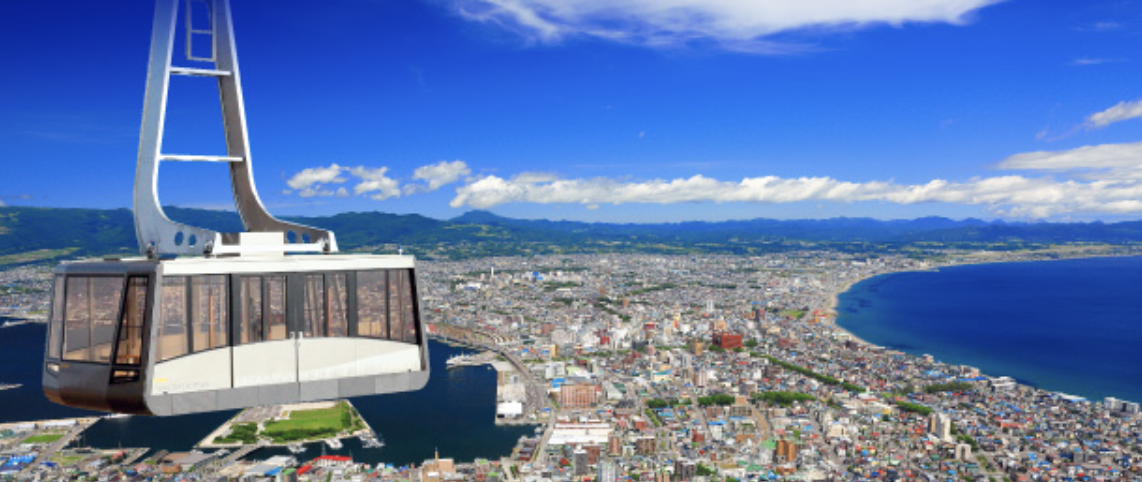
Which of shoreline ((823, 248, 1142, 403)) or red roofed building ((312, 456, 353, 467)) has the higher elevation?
shoreline ((823, 248, 1142, 403))

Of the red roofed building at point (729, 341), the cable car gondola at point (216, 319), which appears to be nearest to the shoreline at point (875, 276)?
the red roofed building at point (729, 341)

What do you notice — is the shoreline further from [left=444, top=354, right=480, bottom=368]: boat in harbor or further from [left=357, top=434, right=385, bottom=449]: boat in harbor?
[left=357, top=434, right=385, bottom=449]: boat in harbor

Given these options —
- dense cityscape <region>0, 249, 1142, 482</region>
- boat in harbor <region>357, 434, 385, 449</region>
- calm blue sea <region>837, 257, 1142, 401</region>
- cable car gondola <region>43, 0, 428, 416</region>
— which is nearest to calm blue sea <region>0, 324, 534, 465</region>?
boat in harbor <region>357, 434, 385, 449</region>

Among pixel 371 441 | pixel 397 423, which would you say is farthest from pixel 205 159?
pixel 397 423

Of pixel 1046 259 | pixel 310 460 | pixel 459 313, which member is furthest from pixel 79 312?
pixel 1046 259

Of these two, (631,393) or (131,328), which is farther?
(631,393)

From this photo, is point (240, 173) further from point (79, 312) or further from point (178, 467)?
point (178, 467)
